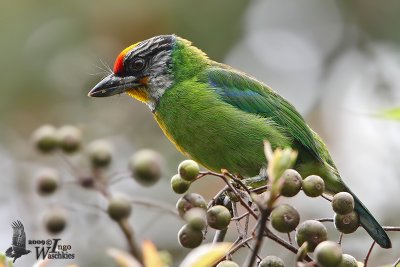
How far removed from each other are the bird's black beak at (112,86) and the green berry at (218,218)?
2.26 metres

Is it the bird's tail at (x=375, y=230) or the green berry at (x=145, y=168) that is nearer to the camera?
the green berry at (x=145, y=168)

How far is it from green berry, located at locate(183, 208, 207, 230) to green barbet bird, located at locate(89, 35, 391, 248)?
5.52ft

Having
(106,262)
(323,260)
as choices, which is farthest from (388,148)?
(323,260)

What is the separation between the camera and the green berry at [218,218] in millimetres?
2654

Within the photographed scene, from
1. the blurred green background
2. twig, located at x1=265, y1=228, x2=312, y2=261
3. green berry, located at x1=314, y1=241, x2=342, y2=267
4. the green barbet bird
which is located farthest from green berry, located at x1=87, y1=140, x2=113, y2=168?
the blurred green background

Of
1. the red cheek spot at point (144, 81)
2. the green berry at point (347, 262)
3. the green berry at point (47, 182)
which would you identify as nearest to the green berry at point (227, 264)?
the green berry at point (347, 262)

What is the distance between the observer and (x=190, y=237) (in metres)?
2.58

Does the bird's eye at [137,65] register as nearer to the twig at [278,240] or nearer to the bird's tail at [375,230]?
the bird's tail at [375,230]

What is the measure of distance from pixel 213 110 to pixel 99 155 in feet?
7.20

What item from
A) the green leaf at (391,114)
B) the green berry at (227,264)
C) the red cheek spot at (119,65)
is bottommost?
the green berry at (227,264)

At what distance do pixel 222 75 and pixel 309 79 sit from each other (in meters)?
4.67

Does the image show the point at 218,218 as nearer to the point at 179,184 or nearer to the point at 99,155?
the point at 179,184

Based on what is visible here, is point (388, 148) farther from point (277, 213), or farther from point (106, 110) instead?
point (277, 213)

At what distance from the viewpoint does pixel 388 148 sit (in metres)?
6.04
